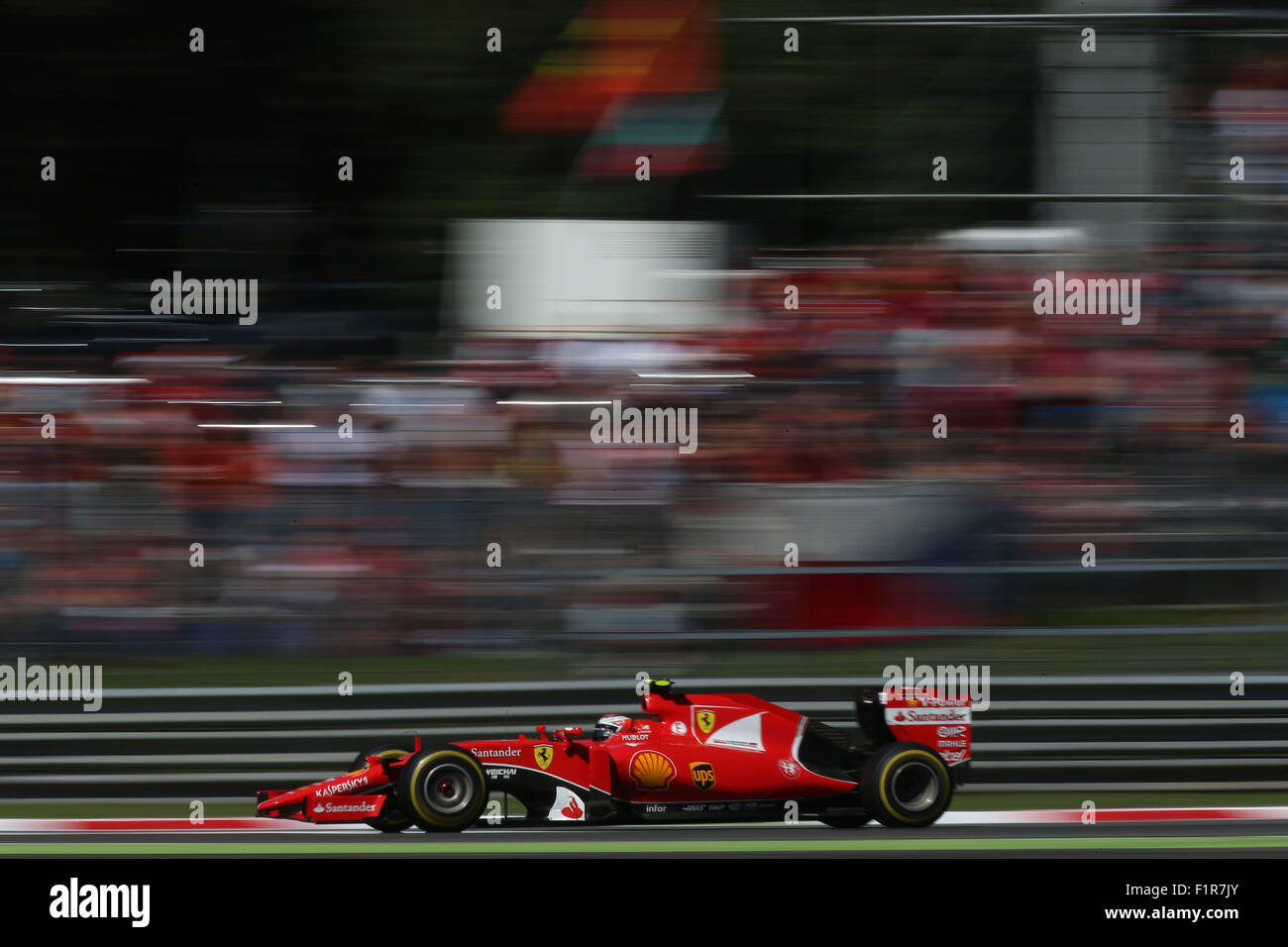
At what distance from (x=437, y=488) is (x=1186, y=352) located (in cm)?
347

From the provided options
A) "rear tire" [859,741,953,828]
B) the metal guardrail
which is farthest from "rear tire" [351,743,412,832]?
"rear tire" [859,741,953,828]

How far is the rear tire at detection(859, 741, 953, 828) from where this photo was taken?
5949mm

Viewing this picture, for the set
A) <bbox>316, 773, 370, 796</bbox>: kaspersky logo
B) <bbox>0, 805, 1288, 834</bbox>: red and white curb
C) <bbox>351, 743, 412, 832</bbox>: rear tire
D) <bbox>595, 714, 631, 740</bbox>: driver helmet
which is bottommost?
<bbox>0, 805, 1288, 834</bbox>: red and white curb

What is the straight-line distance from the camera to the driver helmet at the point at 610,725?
592 centimetres

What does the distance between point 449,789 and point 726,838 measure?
98 cm

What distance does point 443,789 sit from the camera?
568 cm

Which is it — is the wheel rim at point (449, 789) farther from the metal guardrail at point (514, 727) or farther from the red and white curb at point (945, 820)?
the metal guardrail at point (514, 727)

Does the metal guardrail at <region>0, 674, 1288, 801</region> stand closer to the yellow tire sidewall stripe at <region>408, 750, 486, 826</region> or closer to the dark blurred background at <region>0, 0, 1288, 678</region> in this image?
the dark blurred background at <region>0, 0, 1288, 678</region>

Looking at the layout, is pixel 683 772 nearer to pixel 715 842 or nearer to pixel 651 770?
pixel 651 770

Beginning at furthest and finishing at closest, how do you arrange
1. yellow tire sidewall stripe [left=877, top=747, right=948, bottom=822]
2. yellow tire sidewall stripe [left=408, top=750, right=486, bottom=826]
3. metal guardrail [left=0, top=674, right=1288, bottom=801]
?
metal guardrail [left=0, top=674, right=1288, bottom=801] → yellow tire sidewall stripe [left=877, top=747, right=948, bottom=822] → yellow tire sidewall stripe [left=408, top=750, right=486, bottom=826]

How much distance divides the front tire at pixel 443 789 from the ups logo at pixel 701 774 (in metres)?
0.74

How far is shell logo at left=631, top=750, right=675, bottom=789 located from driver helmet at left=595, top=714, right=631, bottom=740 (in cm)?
13

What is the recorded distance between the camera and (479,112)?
9000mm

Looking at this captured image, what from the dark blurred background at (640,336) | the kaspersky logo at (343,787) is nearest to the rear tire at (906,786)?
the dark blurred background at (640,336)
